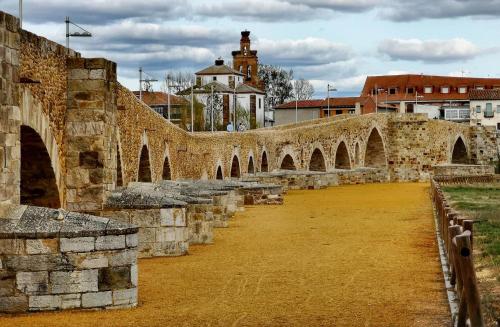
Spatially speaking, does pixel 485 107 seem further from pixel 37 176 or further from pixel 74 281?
pixel 74 281

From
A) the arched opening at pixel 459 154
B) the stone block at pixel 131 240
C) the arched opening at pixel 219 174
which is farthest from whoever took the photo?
the arched opening at pixel 459 154

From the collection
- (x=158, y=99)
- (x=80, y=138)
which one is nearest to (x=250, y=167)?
(x=80, y=138)

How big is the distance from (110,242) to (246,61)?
89300 millimetres

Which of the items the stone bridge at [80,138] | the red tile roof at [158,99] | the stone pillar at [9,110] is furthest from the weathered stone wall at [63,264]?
the red tile roof at [158,99]

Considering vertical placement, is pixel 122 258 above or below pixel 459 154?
below

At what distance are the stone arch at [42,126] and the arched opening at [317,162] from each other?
35688mm

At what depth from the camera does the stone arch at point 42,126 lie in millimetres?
13031

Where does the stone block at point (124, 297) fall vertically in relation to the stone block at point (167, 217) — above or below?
below

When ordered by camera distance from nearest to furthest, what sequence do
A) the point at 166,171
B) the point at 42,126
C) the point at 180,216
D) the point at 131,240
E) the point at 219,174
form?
the point at 131,240, the point at 42,126, the point at 180,216, the point at 166,171, the point at 219,174

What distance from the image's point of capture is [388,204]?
110 feet

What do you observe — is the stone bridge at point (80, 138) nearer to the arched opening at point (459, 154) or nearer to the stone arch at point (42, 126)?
the stone arch at point (42, 126)

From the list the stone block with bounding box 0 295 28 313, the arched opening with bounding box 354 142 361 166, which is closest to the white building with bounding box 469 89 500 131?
the arched opening with bounding box 354 142 361 166

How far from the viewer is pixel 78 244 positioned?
1094cm

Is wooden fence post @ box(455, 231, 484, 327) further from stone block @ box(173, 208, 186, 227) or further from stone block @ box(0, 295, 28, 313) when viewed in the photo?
stone block @ box(173, 208, 186, 227)
